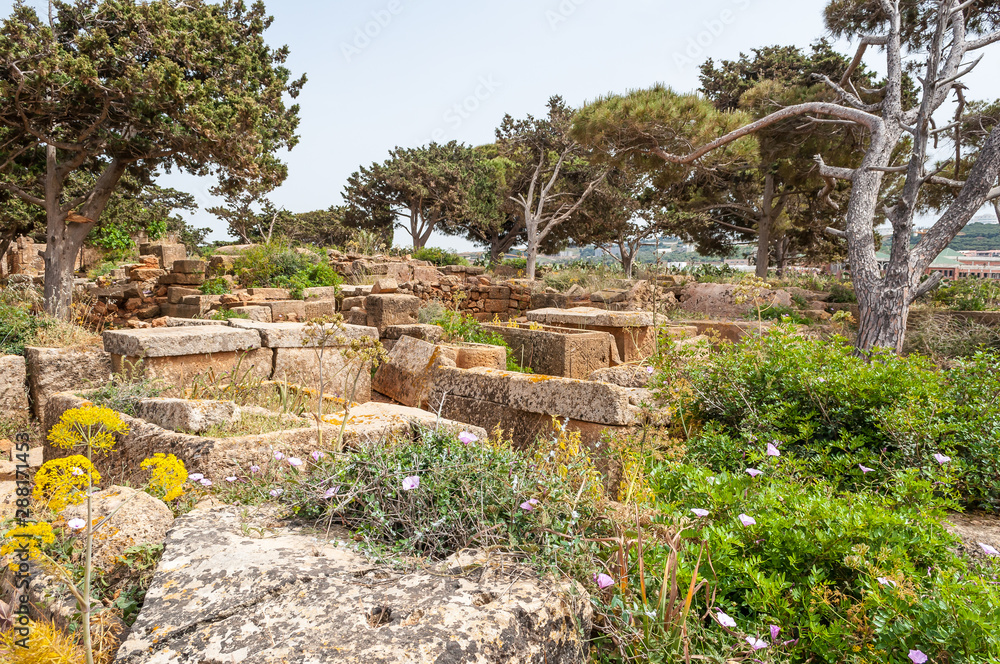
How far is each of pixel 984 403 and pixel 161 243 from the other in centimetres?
1704

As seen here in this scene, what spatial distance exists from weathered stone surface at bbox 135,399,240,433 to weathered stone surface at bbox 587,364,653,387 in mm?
2375

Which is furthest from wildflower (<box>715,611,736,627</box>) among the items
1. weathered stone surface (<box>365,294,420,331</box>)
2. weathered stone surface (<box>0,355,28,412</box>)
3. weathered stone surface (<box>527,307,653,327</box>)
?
weathered stone surface (<box>365,294,420,331</box>)

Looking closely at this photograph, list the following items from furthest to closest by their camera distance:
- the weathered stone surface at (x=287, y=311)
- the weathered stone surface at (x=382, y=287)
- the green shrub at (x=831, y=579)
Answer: the weathered stone surface at (x=382, y=287) < the weathered stone surface at (x=287, y=311) < the green shrub at (x=831, y=579)

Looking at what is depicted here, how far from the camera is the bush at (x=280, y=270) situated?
13.2 meters

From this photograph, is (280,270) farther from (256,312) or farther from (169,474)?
(169,474)

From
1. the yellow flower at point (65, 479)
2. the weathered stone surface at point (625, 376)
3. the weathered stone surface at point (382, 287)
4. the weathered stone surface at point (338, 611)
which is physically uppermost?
the weathered stone surface at point (382, 287)

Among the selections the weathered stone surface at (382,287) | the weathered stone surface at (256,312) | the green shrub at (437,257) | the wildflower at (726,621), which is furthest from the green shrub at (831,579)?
the green shrub at (437,257)

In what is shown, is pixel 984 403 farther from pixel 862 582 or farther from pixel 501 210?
pixel 501 210

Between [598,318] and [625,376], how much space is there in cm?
241

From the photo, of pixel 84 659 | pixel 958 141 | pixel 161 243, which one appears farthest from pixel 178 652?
pixel 161 243

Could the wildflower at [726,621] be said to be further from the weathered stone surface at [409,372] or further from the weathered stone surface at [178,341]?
the weathered stone surface at [178,341]

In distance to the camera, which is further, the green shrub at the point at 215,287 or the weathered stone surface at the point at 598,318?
the green shrub at the point at 215,287

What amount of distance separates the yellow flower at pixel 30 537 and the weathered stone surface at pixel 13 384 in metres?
4.28

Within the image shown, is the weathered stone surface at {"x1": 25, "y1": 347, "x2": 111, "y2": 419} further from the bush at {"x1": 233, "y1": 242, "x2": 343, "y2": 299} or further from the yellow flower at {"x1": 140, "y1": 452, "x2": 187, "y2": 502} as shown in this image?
the bush at {"x1": 233, "y1": 242, "x2": 343, "y2": 299}
